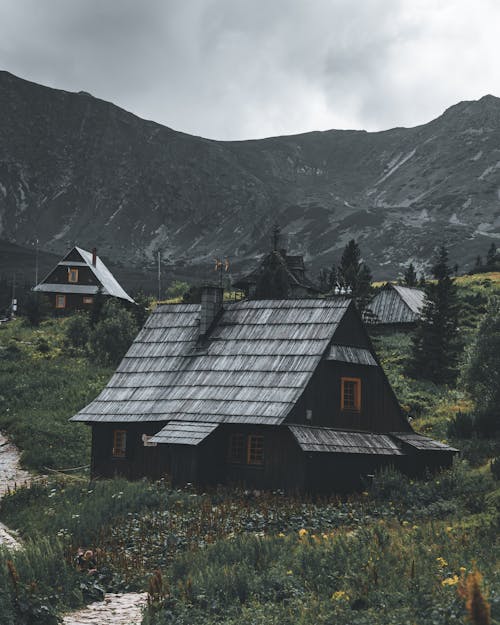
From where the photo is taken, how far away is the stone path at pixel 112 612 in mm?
17203

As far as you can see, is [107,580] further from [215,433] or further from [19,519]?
[215,433]

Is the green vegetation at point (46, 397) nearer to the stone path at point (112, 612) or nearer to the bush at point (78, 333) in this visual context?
the bush at point (78, 333)

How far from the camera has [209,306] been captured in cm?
3753

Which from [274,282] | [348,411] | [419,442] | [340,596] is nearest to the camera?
[340,596]

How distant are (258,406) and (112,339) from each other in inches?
1344

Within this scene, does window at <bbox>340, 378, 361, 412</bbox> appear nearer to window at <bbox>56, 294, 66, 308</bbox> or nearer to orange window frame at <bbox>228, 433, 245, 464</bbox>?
orange window frame at <bbox>228, 433, 245, 464</bbox>

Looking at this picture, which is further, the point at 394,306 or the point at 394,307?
the point at 394,306

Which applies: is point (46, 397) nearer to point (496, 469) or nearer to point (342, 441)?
point (342, 441)

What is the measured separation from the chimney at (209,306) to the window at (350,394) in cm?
635

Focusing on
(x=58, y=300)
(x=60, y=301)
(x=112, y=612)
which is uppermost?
(x=58, y=300)

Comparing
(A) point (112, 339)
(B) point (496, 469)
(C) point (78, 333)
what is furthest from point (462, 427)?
(C) point (78, 333)

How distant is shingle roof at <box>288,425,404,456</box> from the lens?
3093 centimetres

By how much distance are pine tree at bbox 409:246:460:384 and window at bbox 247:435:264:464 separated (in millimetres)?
25524

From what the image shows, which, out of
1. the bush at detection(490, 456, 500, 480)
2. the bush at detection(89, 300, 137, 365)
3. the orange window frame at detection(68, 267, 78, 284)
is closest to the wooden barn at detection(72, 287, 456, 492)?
the bush at detection(490, 456, 500, 480)
